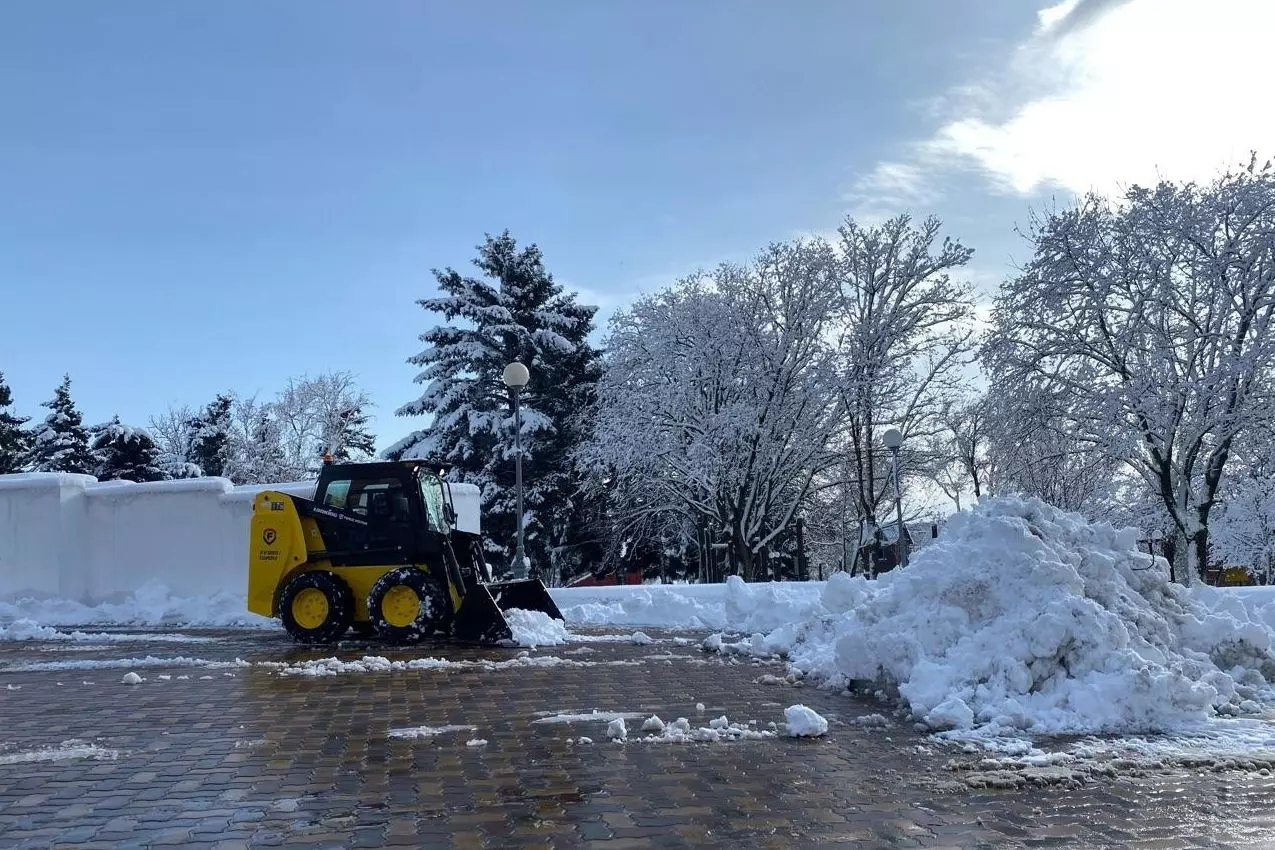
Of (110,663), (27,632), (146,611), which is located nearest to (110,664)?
(110,663)

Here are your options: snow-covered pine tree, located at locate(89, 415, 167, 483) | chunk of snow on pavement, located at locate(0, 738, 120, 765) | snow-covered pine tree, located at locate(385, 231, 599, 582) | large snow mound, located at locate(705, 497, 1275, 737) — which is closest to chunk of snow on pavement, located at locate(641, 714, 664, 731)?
large snow mound, located at locate(705, 497, 1275, 737)

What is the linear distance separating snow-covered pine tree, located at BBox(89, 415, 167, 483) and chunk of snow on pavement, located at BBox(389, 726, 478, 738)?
38.2 m

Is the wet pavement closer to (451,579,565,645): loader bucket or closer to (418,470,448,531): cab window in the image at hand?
(451,579,565,645): loader bucket

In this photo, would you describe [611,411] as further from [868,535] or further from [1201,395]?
[1201,395]

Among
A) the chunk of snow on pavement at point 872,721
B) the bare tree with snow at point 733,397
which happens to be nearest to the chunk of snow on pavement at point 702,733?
the chunk of snow on pavement at point 872,721

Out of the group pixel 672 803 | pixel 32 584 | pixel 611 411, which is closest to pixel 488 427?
pixel 611 411

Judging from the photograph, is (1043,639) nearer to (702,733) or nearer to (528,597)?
(702,733)

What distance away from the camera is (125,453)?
41688 mm

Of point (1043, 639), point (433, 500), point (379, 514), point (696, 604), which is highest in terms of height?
point (433, 500)

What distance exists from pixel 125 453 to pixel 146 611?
87.5 feet

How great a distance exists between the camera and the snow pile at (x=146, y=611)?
17234mm

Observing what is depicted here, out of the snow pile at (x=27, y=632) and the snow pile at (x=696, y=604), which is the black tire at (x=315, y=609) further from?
the snow pile at (x=27, y=632)

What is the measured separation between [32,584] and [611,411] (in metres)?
15.5

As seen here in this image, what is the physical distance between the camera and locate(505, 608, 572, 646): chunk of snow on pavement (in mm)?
12680
